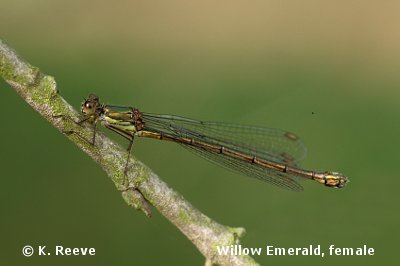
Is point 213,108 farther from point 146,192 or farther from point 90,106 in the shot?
point 146,192

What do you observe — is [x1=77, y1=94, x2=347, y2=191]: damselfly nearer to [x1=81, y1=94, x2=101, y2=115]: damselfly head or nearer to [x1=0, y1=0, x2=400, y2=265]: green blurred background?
[x1=81, y1=94, x2=101, y2=115]: damselfly head

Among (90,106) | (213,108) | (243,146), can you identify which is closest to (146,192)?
(90,106)

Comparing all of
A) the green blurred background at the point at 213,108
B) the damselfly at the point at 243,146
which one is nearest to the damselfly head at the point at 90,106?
the damselfly at the point at 243,146

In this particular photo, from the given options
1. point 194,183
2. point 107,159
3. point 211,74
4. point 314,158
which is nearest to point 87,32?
point 211,74

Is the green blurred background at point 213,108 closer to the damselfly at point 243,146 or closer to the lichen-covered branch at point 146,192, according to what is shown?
the damselfly at point 243,146

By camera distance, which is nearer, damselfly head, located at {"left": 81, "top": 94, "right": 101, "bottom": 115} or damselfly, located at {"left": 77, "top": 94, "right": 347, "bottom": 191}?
damselfly head, located at {"left": 81, "top": 94, "right": 101, "bottom": 115}

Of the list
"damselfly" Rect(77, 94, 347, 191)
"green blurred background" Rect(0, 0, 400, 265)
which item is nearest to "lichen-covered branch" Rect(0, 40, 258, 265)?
"damselfly" Rect(77, 94, 347, 191)
